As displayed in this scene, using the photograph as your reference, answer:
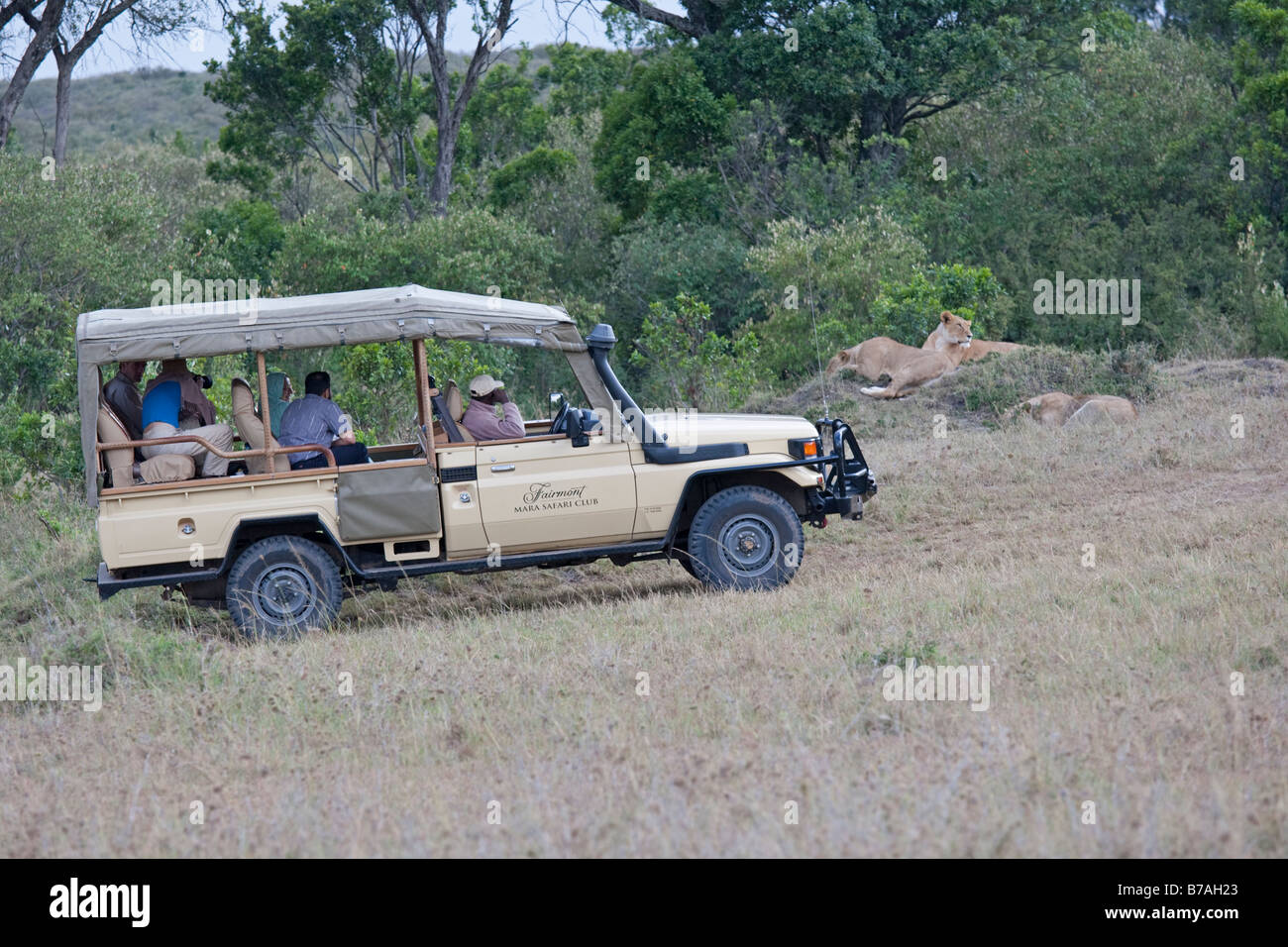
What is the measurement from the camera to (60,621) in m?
8.26

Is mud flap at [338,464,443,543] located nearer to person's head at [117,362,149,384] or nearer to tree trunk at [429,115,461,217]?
person's head at [117,362,149,384]

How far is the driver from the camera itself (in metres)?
7.99

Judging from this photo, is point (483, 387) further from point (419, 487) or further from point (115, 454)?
point (115, 454)

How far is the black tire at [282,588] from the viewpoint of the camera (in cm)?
768

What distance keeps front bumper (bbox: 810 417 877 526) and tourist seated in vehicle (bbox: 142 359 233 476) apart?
3728 millimetres

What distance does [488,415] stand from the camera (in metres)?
8.02

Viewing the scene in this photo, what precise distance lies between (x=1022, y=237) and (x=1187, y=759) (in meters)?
20.3
